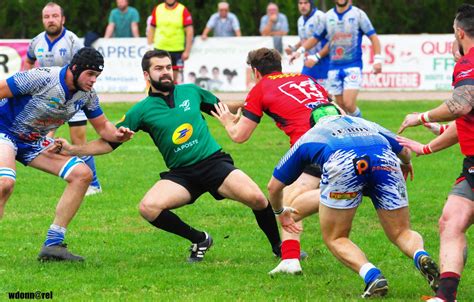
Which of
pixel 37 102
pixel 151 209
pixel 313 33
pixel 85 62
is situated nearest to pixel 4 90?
pixel 37 102

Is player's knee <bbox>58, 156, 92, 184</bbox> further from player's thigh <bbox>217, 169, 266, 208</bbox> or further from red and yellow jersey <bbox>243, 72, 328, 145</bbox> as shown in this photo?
red and yellow jersey <bbox>243, 72, 328, 145</bbox>

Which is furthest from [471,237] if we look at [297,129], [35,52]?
[35,52]

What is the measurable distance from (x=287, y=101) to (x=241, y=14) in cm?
2173

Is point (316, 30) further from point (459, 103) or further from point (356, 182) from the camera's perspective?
point (459, 103)

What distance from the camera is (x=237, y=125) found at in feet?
29.4

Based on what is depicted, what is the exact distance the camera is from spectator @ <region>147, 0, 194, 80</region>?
2111 centimetres

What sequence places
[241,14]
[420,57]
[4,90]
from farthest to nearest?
[241,14] < [420,57] < [4,90]

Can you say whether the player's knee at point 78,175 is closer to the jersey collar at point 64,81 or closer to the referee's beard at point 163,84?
the jersey collar at point 64,81

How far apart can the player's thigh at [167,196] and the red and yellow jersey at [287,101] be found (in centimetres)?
83

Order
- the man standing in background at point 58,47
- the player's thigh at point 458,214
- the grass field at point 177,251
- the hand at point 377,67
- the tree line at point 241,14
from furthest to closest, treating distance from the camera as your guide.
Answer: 1. the tree line at point 241,14
2. the hand at point 377,67
3. the man standing in background at point 58,47
4. the grass field at point 177,251
5. the player's thigh at point 458,214

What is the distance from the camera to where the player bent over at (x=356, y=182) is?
741cm

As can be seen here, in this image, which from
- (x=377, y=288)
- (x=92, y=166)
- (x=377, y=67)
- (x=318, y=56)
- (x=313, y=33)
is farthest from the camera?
(x=313, y=33)

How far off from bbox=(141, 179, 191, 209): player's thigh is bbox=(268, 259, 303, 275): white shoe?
3.35 feet

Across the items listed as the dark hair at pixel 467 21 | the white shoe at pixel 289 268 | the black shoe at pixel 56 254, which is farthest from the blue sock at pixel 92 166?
the dark hair at pixel 467 21
